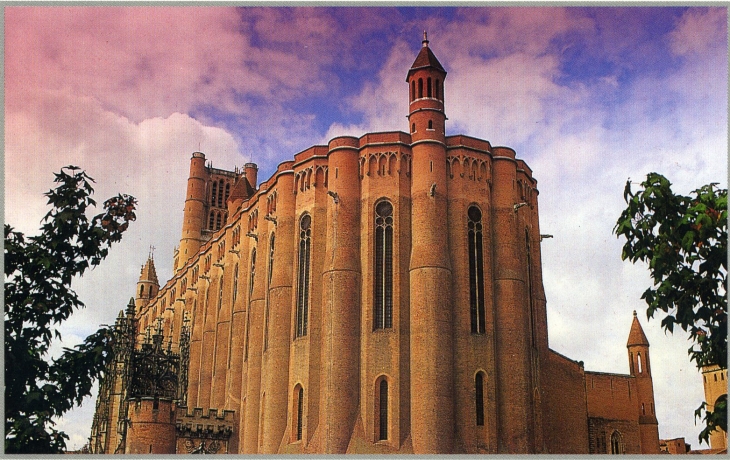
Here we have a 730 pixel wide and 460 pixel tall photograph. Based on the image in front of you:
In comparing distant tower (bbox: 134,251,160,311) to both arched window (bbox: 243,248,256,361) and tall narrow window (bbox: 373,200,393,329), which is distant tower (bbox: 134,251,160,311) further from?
tall narrow window (bbox: 373,200,393,329)

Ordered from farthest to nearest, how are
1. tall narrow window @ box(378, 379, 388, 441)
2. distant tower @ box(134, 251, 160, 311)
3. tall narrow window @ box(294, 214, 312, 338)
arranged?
distant tower @ box(134, 251, 160, 311) → tall narrow window @ box(294, 214, 312, 338) → tall narrow window @ box(378, 379, 388, 441)

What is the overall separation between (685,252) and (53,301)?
14.0 meters

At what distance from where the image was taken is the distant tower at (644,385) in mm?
46594

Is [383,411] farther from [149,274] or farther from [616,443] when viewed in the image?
[149,274]

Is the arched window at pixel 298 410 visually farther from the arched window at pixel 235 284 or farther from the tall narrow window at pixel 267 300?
the arched window at pixel 235 284

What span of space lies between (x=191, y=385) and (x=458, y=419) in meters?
23.2

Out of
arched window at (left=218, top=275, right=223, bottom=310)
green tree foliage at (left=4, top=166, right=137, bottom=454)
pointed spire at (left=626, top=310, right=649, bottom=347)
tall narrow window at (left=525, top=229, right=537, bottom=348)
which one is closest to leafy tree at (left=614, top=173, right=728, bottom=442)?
green tree foliage at (left=4, top=166, right=137, bottom=454)

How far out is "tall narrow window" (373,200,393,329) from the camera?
3834cm

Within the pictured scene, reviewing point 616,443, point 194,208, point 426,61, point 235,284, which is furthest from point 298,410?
point 194,208

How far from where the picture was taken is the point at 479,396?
3747cm

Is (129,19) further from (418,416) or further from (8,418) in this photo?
(418,416)

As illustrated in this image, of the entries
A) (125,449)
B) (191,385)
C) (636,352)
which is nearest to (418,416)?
(125,449)

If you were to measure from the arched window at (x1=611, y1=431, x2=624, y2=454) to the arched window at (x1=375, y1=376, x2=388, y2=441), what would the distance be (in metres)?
13.9

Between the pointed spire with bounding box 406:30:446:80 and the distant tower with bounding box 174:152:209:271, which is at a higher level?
the distant tower with bounding box 174:152:209:271
